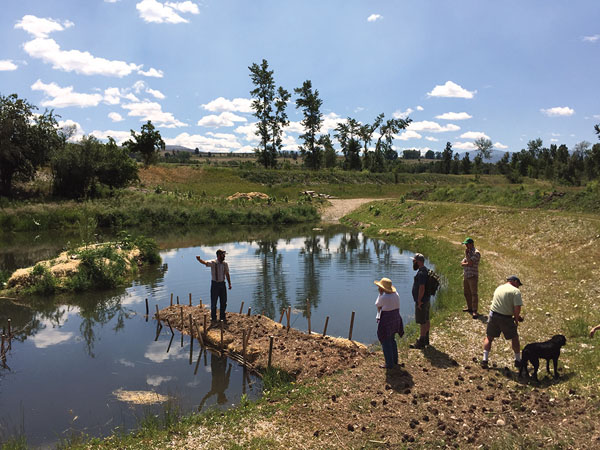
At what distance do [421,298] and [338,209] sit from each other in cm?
5230

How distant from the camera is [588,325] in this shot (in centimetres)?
1141

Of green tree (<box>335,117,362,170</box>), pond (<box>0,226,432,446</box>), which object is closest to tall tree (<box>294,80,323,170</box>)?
green tree (<box>335,117,362,170</box>)

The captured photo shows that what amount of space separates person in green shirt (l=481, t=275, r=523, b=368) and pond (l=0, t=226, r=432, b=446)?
4.89 m

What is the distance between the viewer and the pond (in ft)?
33.2

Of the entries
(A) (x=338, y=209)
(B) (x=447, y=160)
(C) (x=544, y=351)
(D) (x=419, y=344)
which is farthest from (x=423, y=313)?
(B) (x=447, y=160)

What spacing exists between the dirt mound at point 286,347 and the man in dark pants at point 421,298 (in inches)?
65.7

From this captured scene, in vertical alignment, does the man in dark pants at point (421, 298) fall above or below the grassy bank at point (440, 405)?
above

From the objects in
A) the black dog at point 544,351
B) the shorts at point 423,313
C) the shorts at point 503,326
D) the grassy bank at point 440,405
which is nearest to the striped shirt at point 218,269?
the grassy bank at point 440,405

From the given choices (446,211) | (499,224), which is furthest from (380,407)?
(446,211)

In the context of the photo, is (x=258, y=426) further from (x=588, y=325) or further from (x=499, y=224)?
(x=499, y=224)

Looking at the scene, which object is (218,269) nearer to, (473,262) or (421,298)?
(421,298)

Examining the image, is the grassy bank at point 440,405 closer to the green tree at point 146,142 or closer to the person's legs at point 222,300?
the person's legs at point 222,300

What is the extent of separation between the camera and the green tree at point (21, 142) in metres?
51.8

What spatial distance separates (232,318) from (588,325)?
1126cm
